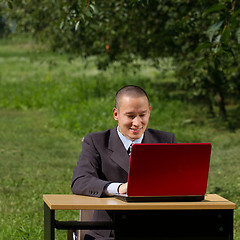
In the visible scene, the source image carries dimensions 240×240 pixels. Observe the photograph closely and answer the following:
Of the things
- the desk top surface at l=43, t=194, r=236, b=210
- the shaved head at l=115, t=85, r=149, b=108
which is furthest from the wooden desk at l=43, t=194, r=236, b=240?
the shaved head at l=115, t=85, r=149, b=108

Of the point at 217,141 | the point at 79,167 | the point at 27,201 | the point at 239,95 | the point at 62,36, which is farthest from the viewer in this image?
the point at 239,95

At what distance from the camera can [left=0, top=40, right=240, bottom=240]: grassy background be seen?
7.60m

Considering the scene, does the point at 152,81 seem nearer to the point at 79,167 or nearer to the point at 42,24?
the point at 42,24

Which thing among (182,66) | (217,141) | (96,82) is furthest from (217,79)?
(96,82)

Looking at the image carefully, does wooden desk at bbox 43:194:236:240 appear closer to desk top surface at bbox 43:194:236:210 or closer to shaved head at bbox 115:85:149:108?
desk top surface at bbox 43:194:236:210

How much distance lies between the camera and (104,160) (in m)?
3.78

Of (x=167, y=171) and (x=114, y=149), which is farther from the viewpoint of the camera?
(x=114, y=149)

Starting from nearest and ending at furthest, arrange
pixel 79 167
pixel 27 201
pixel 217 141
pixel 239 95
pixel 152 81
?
pixel 79 167, pixel 27 201, pixel 217 141, pixel 239 95, pixel 152 81

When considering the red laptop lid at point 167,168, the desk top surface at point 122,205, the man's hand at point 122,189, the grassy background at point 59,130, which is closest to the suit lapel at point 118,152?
the man's hand at point 122,189

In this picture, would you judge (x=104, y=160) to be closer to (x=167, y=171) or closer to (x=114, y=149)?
(x=114, y=149)

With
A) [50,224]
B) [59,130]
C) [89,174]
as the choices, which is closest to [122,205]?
[50,224]

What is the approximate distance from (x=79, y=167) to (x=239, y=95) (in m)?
16.4

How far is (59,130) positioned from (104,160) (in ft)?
37.8

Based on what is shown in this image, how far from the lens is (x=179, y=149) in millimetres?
2949
